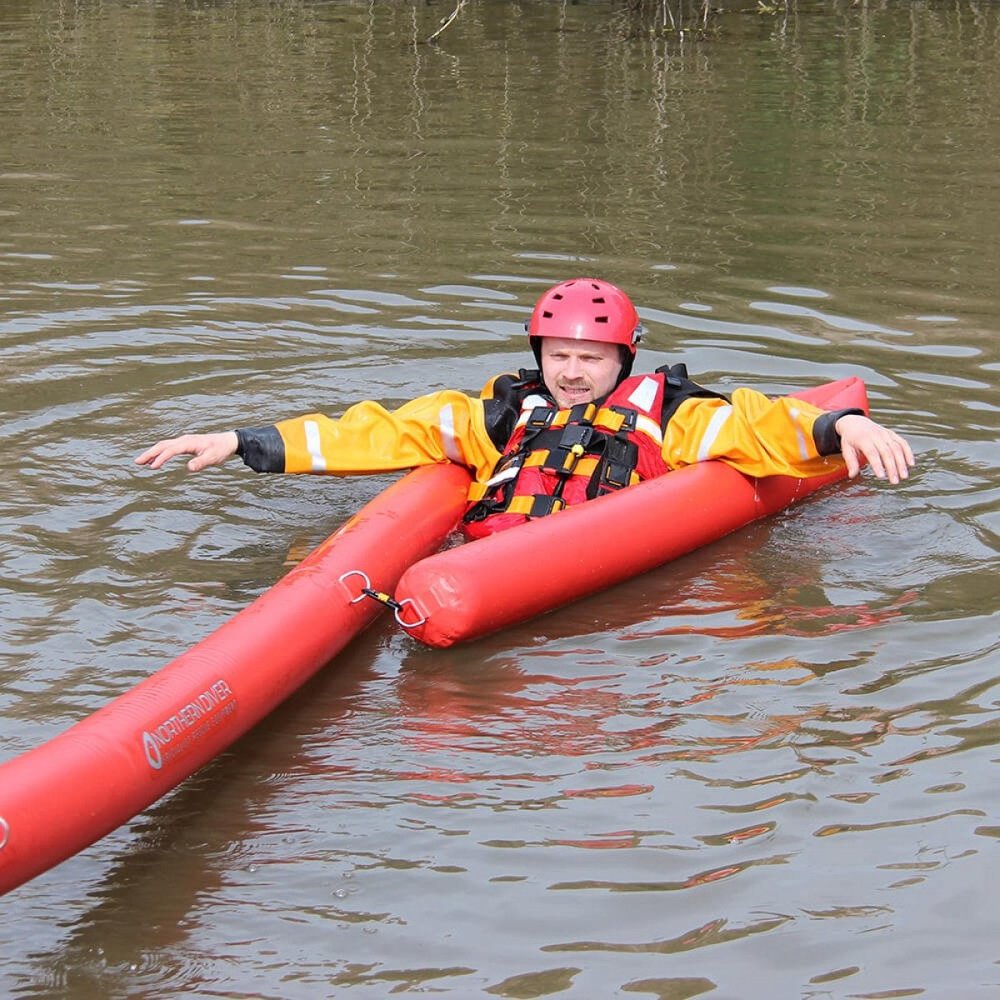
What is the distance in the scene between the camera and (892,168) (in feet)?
37.7

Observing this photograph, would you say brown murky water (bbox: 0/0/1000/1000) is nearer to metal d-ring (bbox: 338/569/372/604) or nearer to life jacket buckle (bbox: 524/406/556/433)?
metal d-ring (bbox: 338/569/372/604)

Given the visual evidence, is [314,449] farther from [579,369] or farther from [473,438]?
[579,369]

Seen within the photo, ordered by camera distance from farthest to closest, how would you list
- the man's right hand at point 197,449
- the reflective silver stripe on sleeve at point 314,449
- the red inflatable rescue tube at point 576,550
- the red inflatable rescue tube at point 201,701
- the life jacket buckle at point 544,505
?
the reflective silver stripe on sleeve at point 314,449, the life jacket buckle at point 544,505, the man's right hand at point 197,449, the red inflatable rescue tube at point 576,550, the red inflatable rescue tube at point 201,701

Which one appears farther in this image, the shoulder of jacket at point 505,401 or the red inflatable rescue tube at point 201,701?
the shoulder of jacket at point 505,401

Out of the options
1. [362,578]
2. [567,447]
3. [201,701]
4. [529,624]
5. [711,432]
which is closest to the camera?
[201,701]

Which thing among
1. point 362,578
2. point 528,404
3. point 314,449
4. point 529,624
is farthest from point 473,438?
point 362,578

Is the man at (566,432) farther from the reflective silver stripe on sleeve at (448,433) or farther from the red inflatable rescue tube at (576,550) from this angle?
the red inflatable rescue tube at (576,550)

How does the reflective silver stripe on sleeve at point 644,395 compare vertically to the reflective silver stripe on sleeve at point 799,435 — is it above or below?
above

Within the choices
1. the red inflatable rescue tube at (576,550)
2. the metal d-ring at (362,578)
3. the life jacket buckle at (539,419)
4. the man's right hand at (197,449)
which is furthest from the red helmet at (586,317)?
the metal d-ring at (362,578)

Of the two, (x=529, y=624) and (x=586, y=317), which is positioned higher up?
(x=586, y=317)

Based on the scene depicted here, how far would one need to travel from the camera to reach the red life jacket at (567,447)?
589 centimetres

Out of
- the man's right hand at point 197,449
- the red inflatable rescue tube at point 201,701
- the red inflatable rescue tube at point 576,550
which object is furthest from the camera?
the man's right hand at point 197,449

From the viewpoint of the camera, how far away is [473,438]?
6133mm

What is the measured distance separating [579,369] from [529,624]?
3.79 feet
